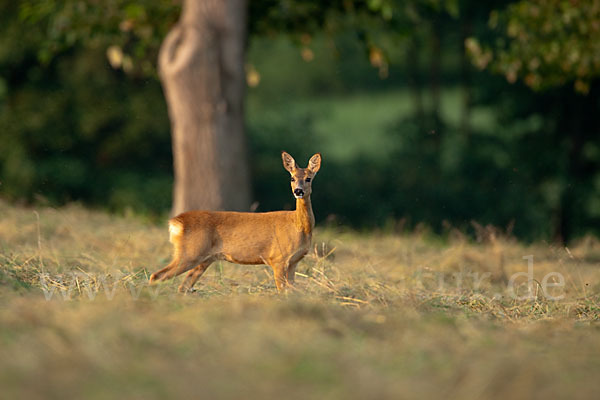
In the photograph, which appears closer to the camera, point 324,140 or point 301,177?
point 301,177

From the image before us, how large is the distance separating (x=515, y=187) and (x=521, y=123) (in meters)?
1.29

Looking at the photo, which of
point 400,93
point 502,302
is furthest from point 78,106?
point 400,93

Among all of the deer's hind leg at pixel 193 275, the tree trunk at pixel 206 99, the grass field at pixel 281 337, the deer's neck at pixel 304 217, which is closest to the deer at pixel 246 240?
the deer's neck at pixel 304 217

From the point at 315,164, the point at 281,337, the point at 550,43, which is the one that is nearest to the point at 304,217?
the point at 315,164

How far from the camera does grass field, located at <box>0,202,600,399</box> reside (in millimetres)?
3104

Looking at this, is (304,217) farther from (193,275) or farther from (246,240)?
(193,275)

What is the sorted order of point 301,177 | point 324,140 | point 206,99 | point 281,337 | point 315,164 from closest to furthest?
point 281,337, point 301,177, point 315,164, point 206,99, point 324,140

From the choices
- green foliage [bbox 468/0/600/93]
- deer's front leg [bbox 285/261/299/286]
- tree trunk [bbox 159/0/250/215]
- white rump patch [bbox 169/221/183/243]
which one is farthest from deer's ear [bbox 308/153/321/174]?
green foliage [bbox 468/0/600/93]

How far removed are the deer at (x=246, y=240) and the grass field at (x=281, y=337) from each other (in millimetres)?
227

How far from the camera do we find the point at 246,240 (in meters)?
5.65

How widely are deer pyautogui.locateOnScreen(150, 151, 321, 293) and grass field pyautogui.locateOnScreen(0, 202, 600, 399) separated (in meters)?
0.23

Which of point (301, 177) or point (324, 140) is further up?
point (301, 177)

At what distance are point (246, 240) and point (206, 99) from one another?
4.72m

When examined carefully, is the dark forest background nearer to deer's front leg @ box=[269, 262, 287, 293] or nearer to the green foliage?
the green foliage
